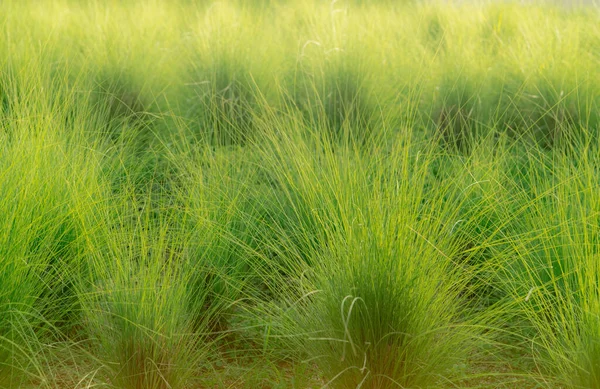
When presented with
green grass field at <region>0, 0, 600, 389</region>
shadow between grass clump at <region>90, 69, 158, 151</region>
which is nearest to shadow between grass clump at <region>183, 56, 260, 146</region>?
green grass field at <region>0, 0, 600, 389</region>

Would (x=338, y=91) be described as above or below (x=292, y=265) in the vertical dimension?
above

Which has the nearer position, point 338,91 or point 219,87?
point 338,91

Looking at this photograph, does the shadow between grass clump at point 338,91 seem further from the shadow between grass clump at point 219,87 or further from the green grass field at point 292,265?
the shadow between grass clump at point 219,87

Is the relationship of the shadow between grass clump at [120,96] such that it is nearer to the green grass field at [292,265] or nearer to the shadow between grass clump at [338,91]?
the green grass field at [292,265]

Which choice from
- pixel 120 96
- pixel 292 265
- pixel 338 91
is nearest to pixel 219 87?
pixel 120 96

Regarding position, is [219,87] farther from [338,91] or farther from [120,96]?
[338,91]

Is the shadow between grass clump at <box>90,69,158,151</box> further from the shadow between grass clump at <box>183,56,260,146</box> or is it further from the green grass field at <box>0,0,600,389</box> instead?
the shadow between grass clump at <box>183,56,260,146</box>

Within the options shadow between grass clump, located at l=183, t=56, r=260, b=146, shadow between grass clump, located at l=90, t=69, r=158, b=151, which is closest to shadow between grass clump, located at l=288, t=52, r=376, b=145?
shadow between grass clump, located at l=183, t=56, r=260, b=146

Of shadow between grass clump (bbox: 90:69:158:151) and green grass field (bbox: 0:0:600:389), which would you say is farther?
shadow between grass clump (bbox: 90:69:158:151)

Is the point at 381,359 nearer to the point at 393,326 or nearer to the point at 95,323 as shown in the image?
the point at 393,326

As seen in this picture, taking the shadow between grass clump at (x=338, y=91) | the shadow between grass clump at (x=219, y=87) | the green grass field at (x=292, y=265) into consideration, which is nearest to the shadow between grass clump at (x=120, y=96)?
the green grass field at (x=292, y=265)

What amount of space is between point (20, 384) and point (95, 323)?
329 mm

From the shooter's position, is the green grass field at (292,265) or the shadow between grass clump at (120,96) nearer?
the green grass field at (292,265)

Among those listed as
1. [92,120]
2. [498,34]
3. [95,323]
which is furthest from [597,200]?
[498,34]
